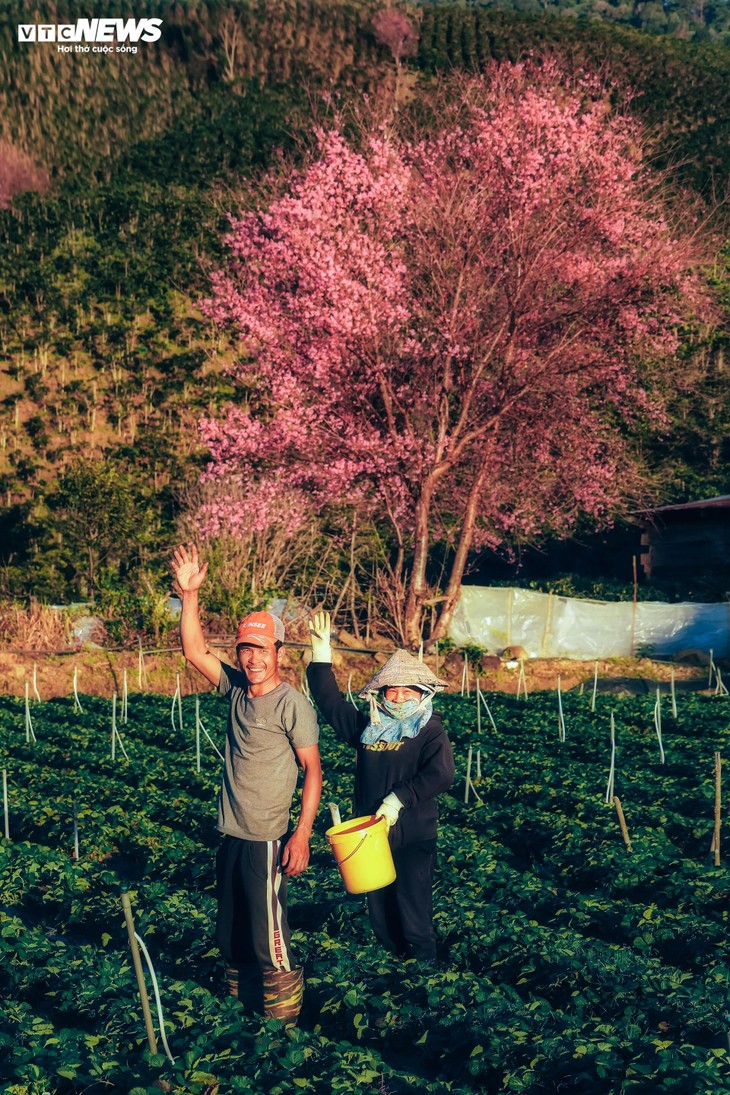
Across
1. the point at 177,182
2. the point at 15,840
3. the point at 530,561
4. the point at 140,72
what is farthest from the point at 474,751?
the point at 140,72

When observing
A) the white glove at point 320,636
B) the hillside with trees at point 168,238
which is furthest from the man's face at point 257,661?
the hillside with trees at point 168,238

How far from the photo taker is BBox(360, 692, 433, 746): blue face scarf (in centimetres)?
662

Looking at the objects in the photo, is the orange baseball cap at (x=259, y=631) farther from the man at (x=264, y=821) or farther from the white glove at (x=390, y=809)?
the white glove at (x=390, y=809)

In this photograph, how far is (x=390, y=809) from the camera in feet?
20.6

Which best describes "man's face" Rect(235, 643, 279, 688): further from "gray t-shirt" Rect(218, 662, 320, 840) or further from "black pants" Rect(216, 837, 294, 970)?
"black pants" Rect(216, 837, 294, 970)

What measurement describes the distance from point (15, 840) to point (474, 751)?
5.53 metres

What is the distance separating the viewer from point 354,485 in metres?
23.6

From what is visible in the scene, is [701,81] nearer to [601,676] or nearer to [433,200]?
[433,200]

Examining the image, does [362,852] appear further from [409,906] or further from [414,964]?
[414,964]

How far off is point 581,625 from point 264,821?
59.8 feet

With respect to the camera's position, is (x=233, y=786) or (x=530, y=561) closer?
(x=233, y=786)

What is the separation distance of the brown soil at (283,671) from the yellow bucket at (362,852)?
44.2ft

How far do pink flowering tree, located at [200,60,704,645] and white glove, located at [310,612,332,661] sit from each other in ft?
51.1

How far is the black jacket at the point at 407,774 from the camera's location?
652 cm
